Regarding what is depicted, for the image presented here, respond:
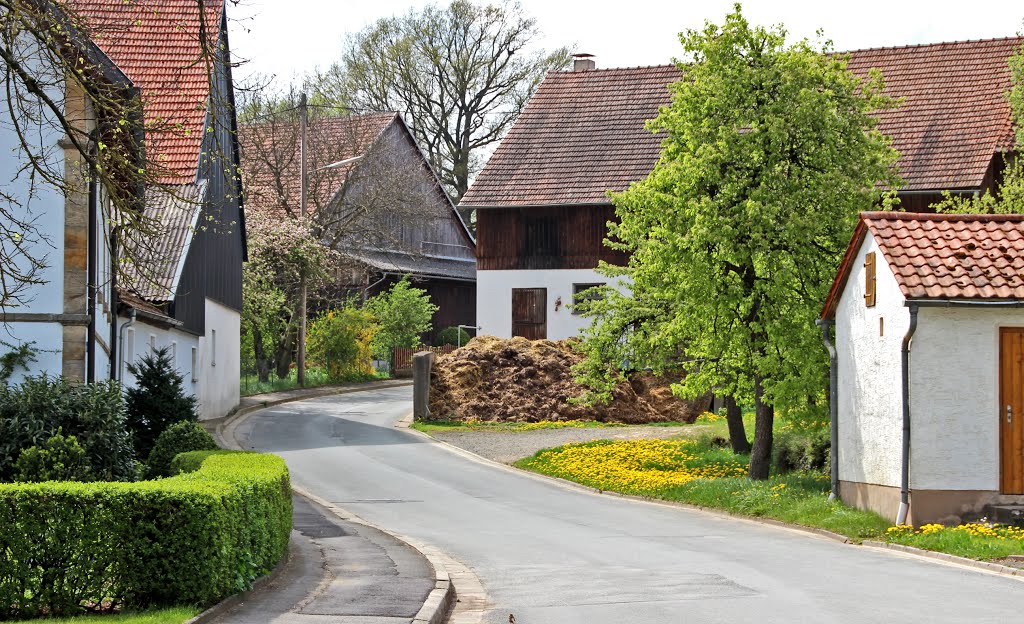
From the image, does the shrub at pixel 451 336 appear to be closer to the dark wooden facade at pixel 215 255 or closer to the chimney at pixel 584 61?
the chimney at pixel 584 61

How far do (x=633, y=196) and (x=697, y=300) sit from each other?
222 cm

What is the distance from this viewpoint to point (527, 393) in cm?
3959

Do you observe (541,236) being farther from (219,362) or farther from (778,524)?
(778,524)

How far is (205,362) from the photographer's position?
37.1m

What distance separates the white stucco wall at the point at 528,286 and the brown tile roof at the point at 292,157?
26.2 ft

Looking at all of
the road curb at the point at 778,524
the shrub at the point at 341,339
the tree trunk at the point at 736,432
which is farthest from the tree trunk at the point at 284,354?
the tree trunk at the point at 736,432

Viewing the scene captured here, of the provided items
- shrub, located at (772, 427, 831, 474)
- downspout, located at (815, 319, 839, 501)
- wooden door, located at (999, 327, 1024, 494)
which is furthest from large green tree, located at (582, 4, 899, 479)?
wooden door, located at (999, 327, 1024, 494)

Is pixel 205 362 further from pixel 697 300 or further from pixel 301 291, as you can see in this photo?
pixel 697 300

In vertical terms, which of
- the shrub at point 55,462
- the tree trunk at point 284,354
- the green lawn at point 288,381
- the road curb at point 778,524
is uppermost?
the tree trunk at point 284,354

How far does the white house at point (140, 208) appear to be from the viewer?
1314cm

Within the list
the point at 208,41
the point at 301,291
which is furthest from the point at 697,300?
the point at 301,291

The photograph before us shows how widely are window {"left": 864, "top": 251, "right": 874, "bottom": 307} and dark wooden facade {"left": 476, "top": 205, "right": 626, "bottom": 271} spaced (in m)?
26.6

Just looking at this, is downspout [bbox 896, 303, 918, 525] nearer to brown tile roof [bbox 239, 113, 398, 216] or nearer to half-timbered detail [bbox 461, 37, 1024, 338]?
half-timbered detail [bbox 461, 37, 1024, 338]

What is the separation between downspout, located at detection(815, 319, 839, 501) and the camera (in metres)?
20.7
